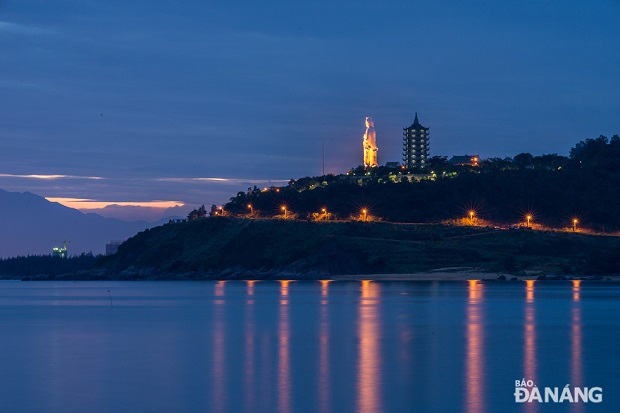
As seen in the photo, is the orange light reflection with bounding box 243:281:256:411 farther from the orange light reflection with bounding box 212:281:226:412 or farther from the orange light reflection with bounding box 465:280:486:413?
the orange light reflection with bounding box 465:280:486:413

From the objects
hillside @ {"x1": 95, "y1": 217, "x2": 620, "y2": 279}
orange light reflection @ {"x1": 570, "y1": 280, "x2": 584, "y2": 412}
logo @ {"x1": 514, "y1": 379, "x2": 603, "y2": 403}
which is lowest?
logo @ {"x1": 514, "y1": 379, "x2": 603, "y2": 403}

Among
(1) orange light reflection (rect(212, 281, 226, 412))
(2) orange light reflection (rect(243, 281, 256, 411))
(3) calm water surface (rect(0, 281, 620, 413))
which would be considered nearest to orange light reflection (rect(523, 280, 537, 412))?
(3) calm water surface (rect(0, 281, 620, 413))

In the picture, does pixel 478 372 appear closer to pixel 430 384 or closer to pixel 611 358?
pixel 430 384

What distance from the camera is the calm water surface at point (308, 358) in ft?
109

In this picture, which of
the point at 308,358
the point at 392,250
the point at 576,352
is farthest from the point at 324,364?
the point at 392,250

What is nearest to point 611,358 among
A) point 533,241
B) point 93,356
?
point 93,356

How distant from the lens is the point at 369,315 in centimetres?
7631

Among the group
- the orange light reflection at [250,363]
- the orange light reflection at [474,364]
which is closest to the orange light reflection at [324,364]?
the orange light reflection at [250,363]

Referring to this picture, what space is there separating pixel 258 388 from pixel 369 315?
4084 centimetres

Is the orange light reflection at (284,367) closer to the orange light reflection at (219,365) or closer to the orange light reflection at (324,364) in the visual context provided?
the orange light reflection at (324,364)

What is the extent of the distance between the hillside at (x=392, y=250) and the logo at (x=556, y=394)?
411ft

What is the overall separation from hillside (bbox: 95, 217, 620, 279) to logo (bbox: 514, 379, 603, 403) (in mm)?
125332

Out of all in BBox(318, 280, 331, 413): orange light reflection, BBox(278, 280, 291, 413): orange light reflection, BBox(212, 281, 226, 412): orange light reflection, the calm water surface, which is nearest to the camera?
BBox(278, 280, 291, 413): orange light reflection

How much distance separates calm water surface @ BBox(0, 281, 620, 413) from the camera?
33.4 meters
